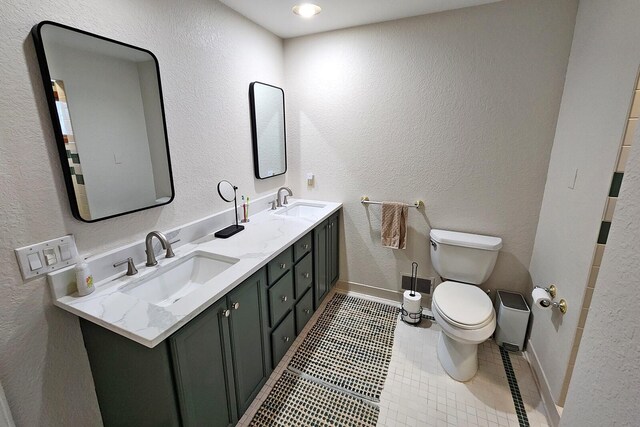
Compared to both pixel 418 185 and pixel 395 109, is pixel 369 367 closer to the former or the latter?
pixel 418 185

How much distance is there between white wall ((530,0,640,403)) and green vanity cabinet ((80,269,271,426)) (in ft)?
5.27

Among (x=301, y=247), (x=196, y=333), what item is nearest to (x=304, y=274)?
(x=301, y=247)

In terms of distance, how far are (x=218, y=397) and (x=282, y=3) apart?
2.21m

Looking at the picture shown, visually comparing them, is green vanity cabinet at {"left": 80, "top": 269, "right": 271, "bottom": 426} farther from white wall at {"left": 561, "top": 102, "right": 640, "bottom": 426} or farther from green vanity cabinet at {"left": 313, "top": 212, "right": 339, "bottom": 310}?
white wall at {"left": 561, "top": 102, "right": 640, "bottom": 426}

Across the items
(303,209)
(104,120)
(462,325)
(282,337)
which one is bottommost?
(282,337)

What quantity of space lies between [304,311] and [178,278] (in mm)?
959

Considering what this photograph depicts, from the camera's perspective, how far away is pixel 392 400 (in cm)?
164

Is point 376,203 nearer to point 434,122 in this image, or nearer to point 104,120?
point 434,122

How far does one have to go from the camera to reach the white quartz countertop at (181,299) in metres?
0.98

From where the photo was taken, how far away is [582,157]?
1.49m

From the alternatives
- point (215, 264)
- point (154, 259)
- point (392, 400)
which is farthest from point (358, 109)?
point (392, 400)

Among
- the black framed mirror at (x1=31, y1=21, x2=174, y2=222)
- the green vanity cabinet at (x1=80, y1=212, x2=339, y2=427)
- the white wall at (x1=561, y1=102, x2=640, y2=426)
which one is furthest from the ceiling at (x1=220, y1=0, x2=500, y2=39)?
the white wall at (x1=561, y1=102, x2=640, y2=426)

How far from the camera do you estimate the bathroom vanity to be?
104 cm

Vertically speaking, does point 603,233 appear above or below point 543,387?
above
